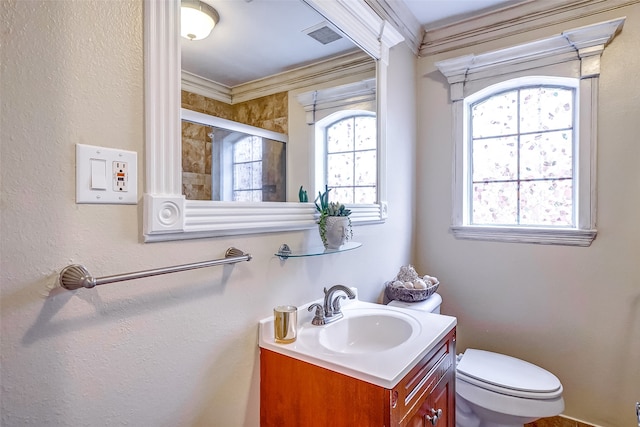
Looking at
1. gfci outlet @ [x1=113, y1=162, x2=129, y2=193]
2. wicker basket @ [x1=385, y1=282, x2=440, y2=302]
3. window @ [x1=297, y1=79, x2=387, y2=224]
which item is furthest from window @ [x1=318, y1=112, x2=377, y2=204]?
gfci outlet @ [x1=113, y1=162, x2=129, y2=193]

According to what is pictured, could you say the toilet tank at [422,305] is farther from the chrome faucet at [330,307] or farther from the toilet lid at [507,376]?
the chrome faucet at [330,307]

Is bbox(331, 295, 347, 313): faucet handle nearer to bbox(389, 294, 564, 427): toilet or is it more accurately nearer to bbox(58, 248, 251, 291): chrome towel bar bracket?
bbox(389, 294, 564, 427): toilet

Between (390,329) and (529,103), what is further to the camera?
(529,103)

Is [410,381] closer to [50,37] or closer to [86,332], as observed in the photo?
[86,332]

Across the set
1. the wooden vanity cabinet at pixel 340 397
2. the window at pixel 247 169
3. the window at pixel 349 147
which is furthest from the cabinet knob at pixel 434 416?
the window at pixel 247 169

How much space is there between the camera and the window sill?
1.79 m

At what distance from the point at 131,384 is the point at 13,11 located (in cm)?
79

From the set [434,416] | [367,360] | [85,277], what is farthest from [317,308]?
[85,277]

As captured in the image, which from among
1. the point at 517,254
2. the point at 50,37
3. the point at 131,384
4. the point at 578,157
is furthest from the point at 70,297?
the point at 578,157

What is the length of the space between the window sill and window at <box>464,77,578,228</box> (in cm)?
8

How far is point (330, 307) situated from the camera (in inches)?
51.9

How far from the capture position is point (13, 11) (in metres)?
0.61

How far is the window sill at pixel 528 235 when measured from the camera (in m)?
1.79

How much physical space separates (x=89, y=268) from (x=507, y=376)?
1768mm
